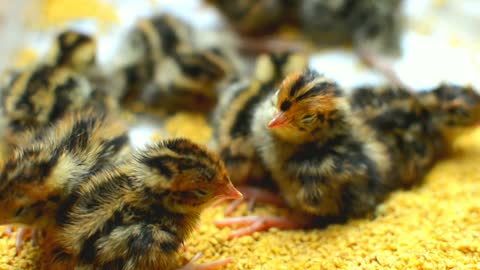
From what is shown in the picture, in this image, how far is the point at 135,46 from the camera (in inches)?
119

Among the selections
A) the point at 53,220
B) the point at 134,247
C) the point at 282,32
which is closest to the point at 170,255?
the point at 134,247

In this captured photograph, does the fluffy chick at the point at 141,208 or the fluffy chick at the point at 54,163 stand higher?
the fluffy chick at the point at 54,163

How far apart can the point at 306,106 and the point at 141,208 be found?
0.73 meters

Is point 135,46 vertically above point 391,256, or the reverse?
point 135,46

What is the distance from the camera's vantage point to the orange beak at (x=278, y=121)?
207 cm

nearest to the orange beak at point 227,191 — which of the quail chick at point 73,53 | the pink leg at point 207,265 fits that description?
the pink leg at point 207,265

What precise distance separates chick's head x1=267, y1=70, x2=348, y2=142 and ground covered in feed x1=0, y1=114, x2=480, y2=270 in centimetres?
42

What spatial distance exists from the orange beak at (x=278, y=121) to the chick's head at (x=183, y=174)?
307 millimetres

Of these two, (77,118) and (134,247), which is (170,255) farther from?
(77,118)

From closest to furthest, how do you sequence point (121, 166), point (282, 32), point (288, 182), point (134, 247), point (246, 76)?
point (134, 247) → point (121, 166) → point (288, 182) → point (246, 76) → point (282, 32)

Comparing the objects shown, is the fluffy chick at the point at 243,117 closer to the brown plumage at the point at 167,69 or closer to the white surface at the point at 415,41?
the brown plumage at the point at 167,69

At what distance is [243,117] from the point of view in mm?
2438

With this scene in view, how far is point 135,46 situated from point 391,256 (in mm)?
1797

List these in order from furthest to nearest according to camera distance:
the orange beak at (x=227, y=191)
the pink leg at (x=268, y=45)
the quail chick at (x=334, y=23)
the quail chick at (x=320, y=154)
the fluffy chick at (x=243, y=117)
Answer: the pink leg at (x=268, y=45) → the quail chick at (x=334, y=23) → the fluffy chick at (x=243, y=117) → the quail chick at (x=320, y=154) → the orange beak at (x=227, y=191)
